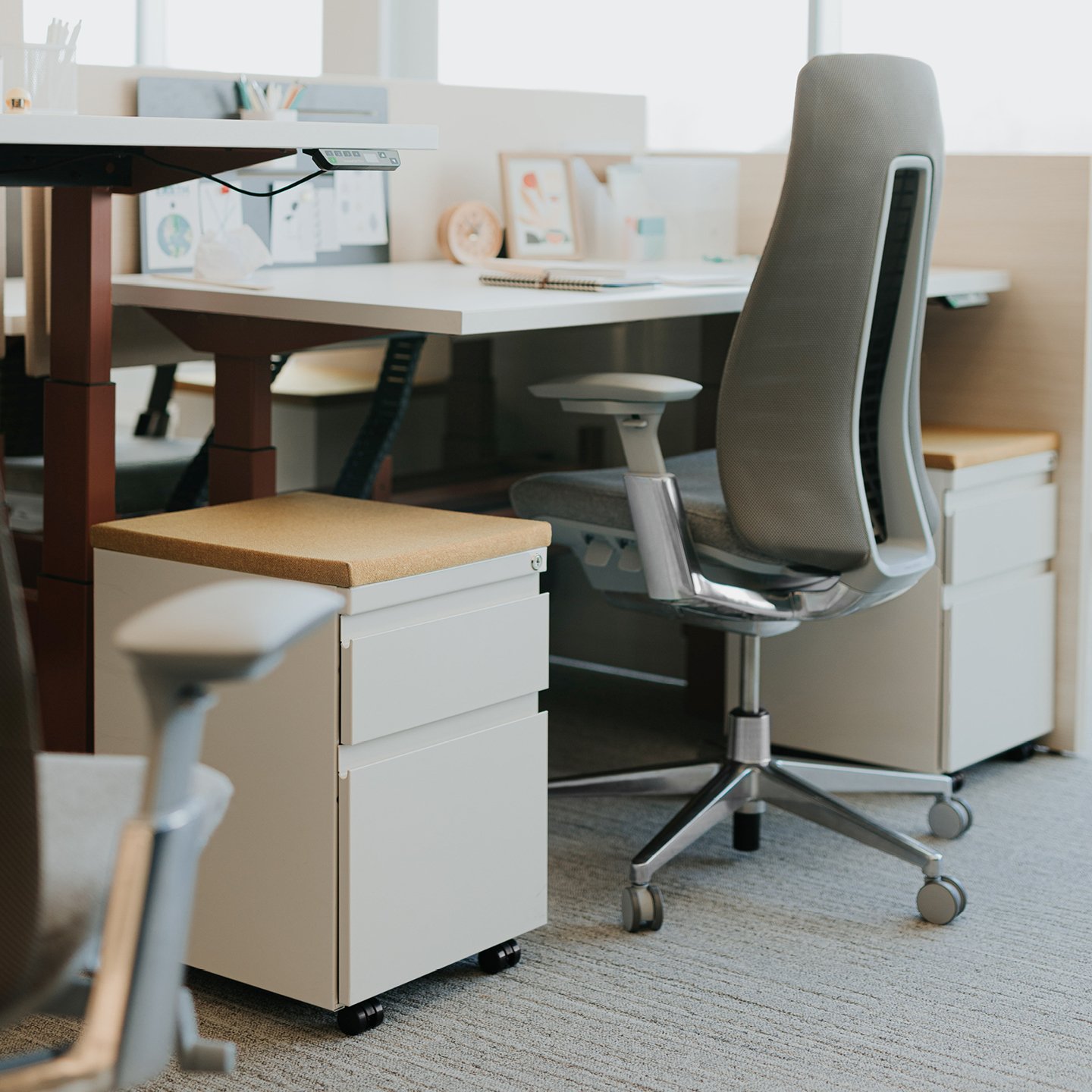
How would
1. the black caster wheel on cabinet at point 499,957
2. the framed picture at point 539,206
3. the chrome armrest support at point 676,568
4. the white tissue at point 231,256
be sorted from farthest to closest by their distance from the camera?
the framed picture at point 539,206
the white tissue at point 231,256
the chrome armrest support at point 676,568
the black caster wheel on cabinet at point 499,957

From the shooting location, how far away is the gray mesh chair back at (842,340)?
181 centimetres

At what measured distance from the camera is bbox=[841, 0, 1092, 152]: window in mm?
3586

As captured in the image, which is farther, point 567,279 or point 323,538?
point 567,279

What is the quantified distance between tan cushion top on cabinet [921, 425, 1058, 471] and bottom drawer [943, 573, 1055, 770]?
0.72 ft

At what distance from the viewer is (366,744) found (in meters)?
1.68

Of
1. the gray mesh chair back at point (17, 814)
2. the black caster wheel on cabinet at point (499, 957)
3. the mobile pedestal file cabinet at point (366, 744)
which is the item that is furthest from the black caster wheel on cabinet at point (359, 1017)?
the gray mesh chair back at point (17, 814)

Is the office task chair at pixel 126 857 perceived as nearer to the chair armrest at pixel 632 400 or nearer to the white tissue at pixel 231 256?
the chair armrest at pixel 632 400

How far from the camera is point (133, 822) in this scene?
868mm

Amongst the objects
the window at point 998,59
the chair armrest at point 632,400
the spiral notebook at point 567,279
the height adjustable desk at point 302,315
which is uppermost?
the window at point 998,59

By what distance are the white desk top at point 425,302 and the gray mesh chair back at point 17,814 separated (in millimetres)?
1011

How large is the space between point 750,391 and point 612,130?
1.50 metres

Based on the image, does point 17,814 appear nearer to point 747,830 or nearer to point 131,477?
point 747,830

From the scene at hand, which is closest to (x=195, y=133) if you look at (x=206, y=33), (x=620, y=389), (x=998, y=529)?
(x=620, y=389)

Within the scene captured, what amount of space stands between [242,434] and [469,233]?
0.91m
